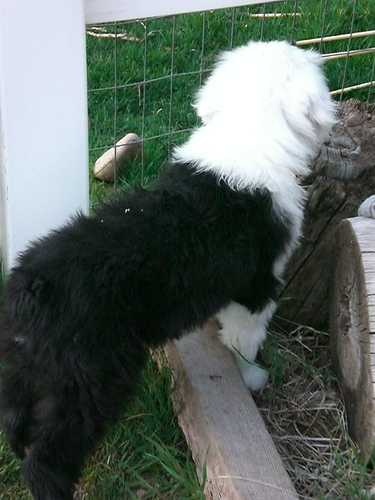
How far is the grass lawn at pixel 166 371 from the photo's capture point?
2.48 m

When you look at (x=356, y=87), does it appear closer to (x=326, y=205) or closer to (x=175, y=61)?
(x=175, y=61)

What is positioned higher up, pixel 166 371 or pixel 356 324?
pixel 356 324

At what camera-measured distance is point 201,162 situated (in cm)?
248

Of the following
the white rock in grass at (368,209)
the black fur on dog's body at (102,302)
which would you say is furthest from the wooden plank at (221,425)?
the white rock in grass at (368,209)

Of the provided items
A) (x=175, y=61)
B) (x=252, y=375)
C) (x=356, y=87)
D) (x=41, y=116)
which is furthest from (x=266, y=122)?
(x=175, y=61)

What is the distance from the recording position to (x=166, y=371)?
2.76m

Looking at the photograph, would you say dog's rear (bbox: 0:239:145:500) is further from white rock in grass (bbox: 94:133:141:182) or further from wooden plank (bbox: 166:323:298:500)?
white rock in grass (bbox: 94:133:141:182)

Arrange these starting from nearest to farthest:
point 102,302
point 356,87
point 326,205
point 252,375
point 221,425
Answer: point 102,302 < point 221,425 < point 252,375 < point 326,205 < point 356,87

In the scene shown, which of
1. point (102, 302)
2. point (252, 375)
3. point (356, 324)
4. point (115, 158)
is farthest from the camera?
point (115, 158)

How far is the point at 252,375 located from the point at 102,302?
90 centimetres

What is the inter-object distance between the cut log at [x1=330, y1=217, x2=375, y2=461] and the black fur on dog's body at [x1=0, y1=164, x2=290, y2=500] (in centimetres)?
38

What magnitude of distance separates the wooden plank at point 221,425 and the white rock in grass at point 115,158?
120cm

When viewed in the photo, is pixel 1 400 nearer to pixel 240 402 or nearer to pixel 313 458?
pixel 240 402

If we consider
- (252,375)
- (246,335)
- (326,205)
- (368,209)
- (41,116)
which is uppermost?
(41,116)
